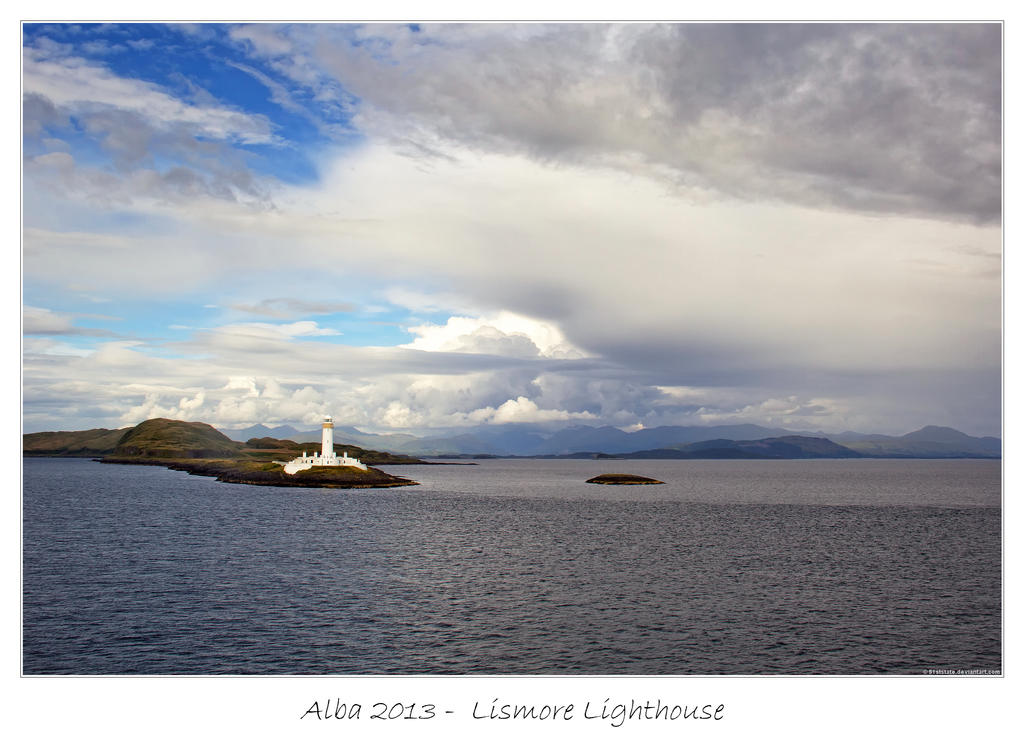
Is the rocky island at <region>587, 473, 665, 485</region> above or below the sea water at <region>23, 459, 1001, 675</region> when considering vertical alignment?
below

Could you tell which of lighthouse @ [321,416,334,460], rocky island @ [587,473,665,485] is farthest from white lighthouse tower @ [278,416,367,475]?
rocky island @ [587,473,665,485]

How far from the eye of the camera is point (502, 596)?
1404 inches

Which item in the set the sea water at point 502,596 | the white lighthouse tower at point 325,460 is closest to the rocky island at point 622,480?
the white lighthouse tower at point 325,460

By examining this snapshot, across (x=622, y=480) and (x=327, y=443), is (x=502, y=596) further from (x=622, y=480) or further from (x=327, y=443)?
(x=622, y=480)

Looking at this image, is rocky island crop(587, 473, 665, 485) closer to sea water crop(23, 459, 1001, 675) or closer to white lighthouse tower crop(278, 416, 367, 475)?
white lighthouse tower crop(278, 416, 367, 475)

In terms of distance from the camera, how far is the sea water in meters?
25.6

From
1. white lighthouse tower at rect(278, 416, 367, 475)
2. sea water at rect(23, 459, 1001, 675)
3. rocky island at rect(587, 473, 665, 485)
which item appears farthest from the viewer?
rocky island at rect(587, 473, 665, 485)

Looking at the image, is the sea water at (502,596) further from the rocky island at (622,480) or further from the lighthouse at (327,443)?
the rocky island at (622,480)

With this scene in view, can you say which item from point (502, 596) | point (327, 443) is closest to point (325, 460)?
point (327, 443)

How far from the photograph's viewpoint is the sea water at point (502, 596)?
25594 millimetres

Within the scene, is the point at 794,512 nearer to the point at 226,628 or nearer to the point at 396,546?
the point at 396,546
